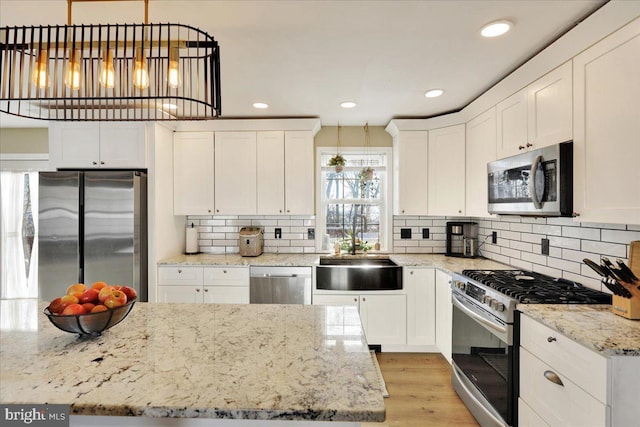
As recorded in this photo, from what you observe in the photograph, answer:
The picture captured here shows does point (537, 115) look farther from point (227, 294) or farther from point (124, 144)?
point (124, 144)

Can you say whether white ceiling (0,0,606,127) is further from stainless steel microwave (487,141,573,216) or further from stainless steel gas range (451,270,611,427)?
stainless steel gas range (451,270,611,427)

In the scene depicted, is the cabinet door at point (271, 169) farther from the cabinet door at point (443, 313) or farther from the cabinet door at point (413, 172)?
the cabinet door at point (443, 313)

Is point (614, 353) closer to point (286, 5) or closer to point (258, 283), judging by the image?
point (286, 5)

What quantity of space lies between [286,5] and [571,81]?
1.54 m

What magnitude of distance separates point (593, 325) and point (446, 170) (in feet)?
6.71

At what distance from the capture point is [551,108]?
75.9 inches

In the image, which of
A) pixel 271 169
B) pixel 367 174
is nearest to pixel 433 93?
pixel 367 174

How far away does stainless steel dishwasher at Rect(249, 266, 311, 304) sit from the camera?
3.12m

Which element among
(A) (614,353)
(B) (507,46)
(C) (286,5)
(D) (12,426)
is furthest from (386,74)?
(D) (12,426)

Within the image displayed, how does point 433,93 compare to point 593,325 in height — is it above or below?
above

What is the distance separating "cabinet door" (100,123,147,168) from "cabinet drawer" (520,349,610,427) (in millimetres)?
3290

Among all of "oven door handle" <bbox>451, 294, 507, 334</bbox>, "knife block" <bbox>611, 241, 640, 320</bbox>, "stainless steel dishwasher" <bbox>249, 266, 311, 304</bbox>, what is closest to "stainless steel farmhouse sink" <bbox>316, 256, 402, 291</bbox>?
"stainless steel dishwasher" <bbox>249, 266, 311, 304</bbox>

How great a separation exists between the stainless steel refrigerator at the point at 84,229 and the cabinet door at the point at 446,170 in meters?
2.83

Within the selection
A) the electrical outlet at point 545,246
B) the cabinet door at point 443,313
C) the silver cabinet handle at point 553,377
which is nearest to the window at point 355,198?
the cabinet door at point 443,313
